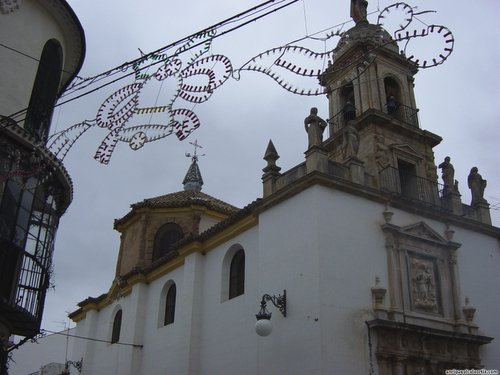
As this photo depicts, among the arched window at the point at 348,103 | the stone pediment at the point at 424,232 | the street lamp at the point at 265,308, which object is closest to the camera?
the street lamp at the point at 265,308

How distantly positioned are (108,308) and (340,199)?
45.3ft

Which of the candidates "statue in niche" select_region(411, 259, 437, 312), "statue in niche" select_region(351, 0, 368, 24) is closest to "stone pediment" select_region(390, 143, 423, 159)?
"statue in niche" select_region(411, 259, 437, 312)

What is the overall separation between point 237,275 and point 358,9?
9.11 m

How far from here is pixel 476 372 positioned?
14594 millimetres

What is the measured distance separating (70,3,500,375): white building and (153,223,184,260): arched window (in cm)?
273

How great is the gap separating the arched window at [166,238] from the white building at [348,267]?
2732mm

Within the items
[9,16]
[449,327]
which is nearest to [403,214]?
[449,327]

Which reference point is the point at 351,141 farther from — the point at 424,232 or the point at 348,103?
the point at 424,232

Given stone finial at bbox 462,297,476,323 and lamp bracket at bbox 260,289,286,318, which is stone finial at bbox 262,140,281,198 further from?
stone finial at bbox 462,297,476,323

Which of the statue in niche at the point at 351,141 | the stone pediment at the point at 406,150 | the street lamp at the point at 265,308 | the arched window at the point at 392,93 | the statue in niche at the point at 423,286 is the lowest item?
→ the street lamp at the point at 265,308

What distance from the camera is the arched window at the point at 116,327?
75.5 feet

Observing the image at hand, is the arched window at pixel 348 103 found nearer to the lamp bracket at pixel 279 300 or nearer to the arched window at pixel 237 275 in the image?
the arched window at pixel 237 275

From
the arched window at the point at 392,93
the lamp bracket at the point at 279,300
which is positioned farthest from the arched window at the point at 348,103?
the lamp bracket at the point at 279,300

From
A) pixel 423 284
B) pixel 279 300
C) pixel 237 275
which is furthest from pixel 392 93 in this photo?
pixel 279 300
